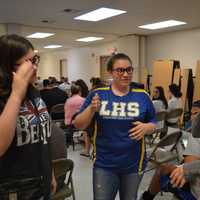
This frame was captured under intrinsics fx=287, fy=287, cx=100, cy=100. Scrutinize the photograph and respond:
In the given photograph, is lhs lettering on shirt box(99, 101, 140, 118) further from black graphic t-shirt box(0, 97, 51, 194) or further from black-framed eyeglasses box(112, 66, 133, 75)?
black graphic t-shirt box(0, 97, 51, 194)

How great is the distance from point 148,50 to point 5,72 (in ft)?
30.7

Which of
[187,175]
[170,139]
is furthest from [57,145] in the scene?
[170,139]

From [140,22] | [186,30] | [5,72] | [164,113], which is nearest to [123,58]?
[5,72]

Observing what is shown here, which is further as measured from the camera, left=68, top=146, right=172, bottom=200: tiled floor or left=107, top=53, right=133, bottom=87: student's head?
left=68, top=146, right=172, bottom=200: tiled floor

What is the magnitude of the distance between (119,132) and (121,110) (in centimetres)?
13

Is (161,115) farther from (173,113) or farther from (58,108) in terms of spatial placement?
(58,108)

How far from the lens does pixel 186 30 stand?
8719 millimetres

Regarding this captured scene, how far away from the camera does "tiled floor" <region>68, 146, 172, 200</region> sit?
3.12 m

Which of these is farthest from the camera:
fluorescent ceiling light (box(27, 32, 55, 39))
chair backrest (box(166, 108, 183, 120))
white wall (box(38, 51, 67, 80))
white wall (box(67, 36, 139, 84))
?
white wall (box(38, 51, 67, 80))

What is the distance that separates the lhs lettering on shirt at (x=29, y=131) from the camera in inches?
39.2

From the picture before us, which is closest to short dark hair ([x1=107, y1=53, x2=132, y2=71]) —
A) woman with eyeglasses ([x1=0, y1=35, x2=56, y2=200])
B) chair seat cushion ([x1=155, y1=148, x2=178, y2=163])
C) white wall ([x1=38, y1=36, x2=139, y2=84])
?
woman with eyeglasses ([x1=0, y1=35, x2=56, y2=200])

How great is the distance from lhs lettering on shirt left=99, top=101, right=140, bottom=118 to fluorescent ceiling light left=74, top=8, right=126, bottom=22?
4.56 m

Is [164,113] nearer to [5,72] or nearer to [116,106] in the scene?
[116,106]

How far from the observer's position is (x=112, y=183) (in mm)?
1731
